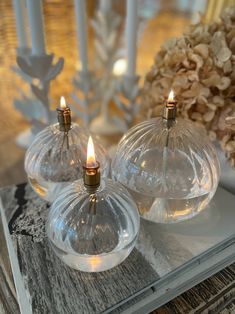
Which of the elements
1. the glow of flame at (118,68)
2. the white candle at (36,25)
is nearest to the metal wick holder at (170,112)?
the white candle at (36,25)

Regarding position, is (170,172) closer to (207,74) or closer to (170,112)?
(170,112)

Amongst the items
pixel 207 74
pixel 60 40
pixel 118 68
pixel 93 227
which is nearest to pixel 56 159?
pixel 93 227

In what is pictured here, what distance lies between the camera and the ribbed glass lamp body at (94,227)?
11.9 inches

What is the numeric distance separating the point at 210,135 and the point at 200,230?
16 centimetres

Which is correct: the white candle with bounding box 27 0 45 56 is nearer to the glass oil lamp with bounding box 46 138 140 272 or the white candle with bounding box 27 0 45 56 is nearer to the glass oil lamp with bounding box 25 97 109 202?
the glass oil lamp with bounding box 25 97 109 202

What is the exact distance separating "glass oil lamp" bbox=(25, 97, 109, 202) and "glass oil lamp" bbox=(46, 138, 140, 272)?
9 centimetres

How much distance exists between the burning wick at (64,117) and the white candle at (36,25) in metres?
0.19

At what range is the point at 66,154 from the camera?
0.41 m

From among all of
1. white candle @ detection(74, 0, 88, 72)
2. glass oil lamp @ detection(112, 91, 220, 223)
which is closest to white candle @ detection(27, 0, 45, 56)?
white candle @ detection(74, 0, 88, 72)

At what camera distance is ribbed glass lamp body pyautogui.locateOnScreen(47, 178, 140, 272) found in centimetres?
30

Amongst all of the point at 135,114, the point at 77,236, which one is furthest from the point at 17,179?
the point at 77,236

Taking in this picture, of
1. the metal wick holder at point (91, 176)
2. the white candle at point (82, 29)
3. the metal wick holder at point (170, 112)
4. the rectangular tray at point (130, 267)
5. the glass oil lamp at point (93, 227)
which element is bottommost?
the rectangular tray at point (130, 267)

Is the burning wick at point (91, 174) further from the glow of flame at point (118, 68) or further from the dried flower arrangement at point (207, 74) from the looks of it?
the glow of flame at point (118, 68)

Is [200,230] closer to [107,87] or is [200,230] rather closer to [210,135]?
[210,135]
